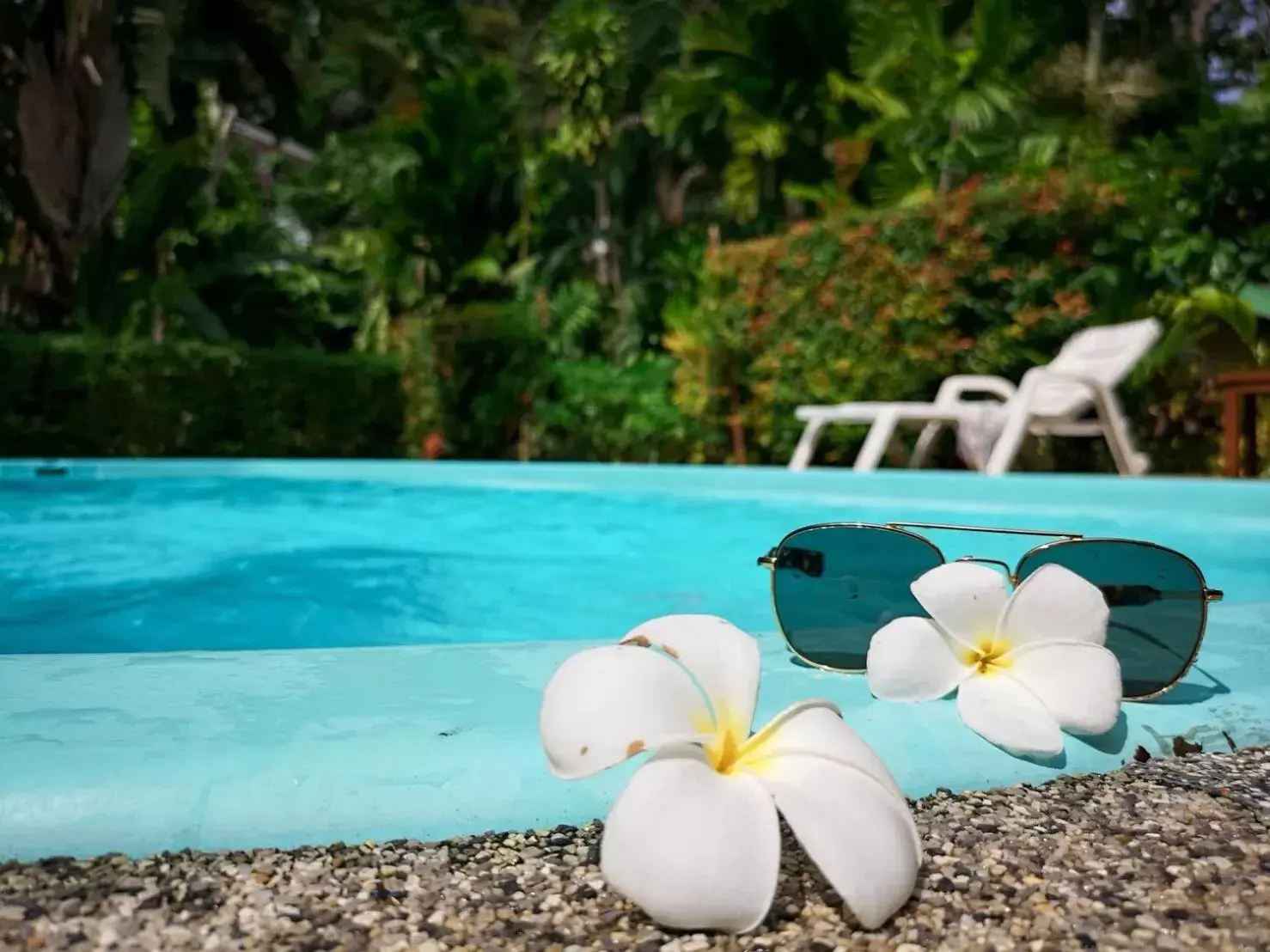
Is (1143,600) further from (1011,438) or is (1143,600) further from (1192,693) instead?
(1011,438)

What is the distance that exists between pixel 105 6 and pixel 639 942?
15.1m

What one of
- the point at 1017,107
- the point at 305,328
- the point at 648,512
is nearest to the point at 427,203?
the point at 305,328

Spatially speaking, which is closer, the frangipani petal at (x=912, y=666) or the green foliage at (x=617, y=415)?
the frangipani petal at (x=912, y=666)

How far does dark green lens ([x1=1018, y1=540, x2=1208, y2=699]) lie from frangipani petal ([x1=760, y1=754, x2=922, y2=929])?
2.41ft

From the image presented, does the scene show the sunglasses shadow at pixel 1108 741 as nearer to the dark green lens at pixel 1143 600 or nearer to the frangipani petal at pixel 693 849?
the dark green lens at pixel 1143 600

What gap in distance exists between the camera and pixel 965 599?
5.07 ft

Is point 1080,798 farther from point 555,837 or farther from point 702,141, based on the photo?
point 702,141

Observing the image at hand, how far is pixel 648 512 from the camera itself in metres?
6.15

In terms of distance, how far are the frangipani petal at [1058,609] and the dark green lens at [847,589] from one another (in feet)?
0.86

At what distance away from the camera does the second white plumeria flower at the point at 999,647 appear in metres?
1.47

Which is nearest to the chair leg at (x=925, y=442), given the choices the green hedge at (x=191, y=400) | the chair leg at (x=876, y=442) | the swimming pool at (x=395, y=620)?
the chair leg at (x=876, y=442)

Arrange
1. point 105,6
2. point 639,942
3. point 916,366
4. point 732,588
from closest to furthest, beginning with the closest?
1. point 639,942
2. point 732,588
3. point 916,366
4. point 105,6

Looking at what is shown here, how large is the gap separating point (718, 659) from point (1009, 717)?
513 mm

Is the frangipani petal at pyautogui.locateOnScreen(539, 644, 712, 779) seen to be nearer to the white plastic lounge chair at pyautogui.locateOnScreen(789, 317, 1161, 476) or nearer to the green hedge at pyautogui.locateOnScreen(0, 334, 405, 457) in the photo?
the white plastic lounge chair at pyautogui.locateOnScreen(789, 317, 1161, 476)
